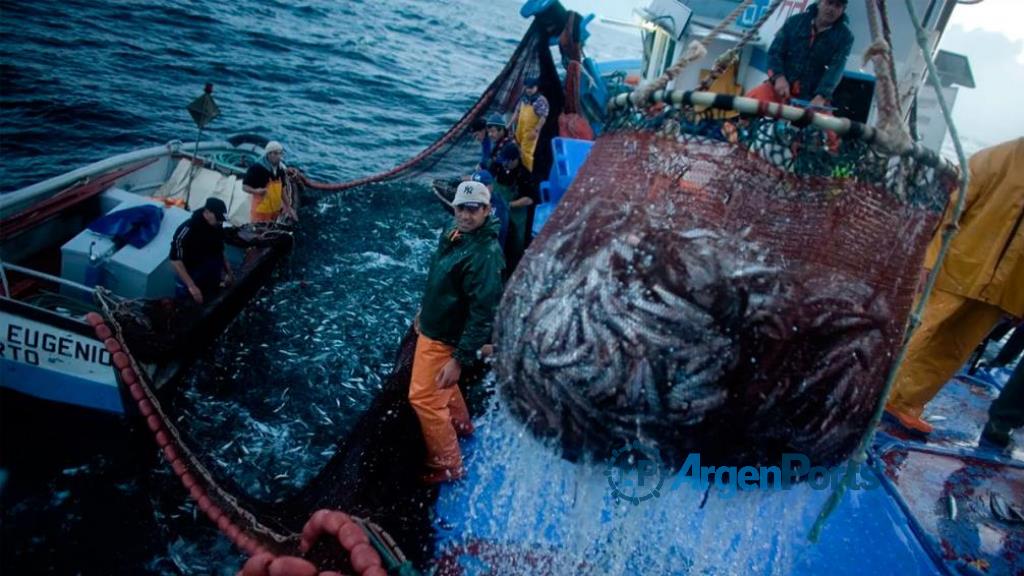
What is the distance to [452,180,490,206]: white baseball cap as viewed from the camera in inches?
132

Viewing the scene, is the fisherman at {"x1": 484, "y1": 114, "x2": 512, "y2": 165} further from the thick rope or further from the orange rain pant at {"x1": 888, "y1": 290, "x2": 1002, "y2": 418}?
the thick rope

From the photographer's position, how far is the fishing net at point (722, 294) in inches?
53.9

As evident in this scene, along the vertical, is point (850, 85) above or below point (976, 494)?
above

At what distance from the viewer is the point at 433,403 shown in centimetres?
367

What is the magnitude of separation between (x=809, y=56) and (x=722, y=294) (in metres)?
2.69

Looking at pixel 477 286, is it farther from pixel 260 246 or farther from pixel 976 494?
→ pixel 260 246

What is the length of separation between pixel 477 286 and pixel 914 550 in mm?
2984

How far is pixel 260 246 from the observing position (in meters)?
6.41

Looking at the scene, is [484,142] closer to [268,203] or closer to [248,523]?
[268,203]

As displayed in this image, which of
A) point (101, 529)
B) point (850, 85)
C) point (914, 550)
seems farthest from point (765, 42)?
point (101, 529)

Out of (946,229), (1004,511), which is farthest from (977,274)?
(946,229)

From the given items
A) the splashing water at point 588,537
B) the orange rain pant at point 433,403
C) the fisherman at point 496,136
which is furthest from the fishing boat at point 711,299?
the fisherman at point 496,136

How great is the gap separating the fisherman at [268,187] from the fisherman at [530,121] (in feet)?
9.99

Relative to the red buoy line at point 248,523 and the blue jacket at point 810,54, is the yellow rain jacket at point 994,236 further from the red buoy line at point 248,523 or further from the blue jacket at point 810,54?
the red buoy line at point 248,523
